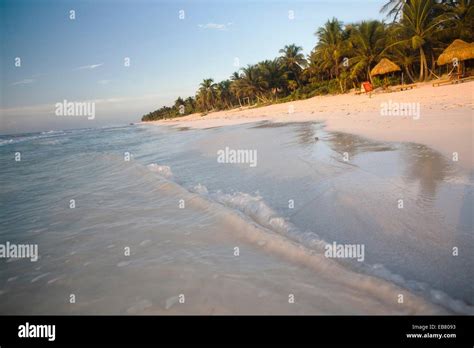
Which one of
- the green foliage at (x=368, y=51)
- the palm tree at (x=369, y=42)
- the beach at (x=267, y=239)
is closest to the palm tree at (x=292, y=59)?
the green foliage at (x=368, y=51)

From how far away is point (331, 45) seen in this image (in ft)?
114

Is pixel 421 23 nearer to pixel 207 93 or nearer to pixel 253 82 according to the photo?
pixel 253 82

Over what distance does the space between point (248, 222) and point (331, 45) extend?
37.0m

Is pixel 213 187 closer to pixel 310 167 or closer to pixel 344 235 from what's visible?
pixel 310 167

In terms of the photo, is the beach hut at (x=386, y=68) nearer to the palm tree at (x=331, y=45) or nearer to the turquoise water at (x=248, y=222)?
the palm tree at (x=331, y=45)

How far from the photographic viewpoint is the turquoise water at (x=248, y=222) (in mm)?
A: 2945

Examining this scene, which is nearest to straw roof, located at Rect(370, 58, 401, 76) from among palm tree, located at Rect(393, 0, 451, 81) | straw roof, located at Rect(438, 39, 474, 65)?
palm tree, located at Rect(393, 0, 451, 81)

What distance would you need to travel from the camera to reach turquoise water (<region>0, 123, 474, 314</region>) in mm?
2945

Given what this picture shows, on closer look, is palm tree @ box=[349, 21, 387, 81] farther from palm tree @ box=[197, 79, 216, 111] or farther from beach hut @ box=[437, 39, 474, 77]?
palm tree @ box=[197, 79, 216, 111]
